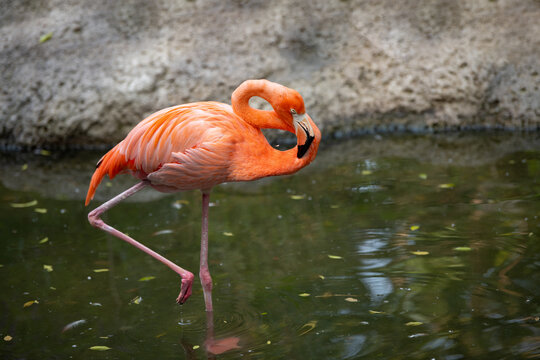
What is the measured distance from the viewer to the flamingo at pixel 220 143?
3.29 m

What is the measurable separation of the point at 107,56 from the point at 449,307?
5632mm

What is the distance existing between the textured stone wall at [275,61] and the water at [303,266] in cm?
124

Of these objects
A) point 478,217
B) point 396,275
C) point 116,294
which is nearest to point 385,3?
point 478,217

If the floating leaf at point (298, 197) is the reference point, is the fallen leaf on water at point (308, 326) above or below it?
below

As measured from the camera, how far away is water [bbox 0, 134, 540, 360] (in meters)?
3.40

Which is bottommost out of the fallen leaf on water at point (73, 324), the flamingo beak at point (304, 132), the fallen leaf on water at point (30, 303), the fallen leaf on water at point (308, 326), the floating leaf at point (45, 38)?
the fallen leaf on water at point (308, 326)

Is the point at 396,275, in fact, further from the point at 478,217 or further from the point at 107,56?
the point at 107,56

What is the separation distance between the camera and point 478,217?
4.94m

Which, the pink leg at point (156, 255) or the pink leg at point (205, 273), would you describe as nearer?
the pink leg at point (156, 255)

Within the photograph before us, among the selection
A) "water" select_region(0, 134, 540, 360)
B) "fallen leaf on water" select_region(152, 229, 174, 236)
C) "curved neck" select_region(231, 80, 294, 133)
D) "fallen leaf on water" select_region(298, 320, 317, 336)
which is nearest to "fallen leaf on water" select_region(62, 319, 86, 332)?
"water" select_region(0, 134, 540, 360)

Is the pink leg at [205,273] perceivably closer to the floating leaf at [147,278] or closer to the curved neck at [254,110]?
the curved neck at [254,110]

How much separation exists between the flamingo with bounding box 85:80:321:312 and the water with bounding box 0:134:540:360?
0.53 meters

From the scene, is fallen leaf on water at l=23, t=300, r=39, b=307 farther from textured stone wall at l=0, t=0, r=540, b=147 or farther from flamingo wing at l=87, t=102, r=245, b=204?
textured stone wall at l=0, t=0, r=540, b=147

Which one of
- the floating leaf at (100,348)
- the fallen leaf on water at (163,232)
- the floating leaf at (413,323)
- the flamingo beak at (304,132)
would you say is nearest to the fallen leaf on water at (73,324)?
the floating leaf at (100,348)
